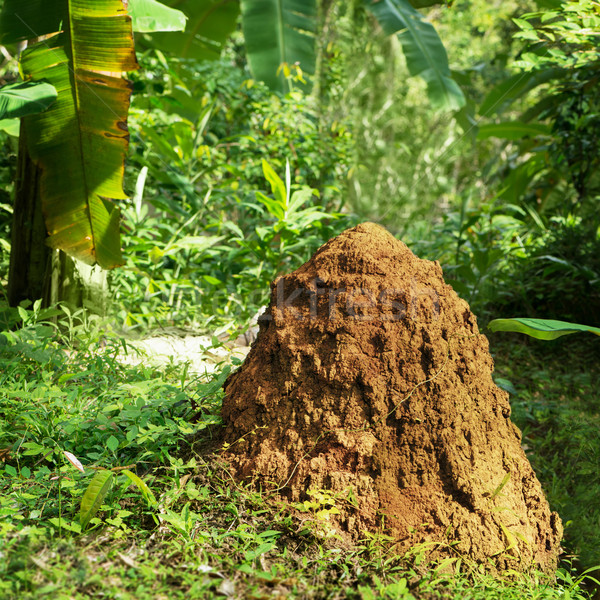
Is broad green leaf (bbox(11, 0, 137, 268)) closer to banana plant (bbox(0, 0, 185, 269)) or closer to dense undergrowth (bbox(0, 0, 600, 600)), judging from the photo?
banana plant (bbox(0, 0, 185, 269))

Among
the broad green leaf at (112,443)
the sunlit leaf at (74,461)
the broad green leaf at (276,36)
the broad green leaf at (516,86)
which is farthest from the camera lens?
the broad green leaf at (516,86)

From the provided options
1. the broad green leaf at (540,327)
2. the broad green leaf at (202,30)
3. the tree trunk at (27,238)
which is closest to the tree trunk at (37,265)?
the tree trunk at (27,238)

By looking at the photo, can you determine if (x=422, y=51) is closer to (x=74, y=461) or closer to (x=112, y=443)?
(x=112, y=443)

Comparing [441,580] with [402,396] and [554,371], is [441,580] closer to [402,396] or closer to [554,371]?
[402,396]

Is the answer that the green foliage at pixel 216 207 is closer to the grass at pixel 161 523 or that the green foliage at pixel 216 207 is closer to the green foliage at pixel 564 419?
the grass at pixel 161 523

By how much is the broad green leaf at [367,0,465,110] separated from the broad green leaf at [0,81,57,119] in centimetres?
320

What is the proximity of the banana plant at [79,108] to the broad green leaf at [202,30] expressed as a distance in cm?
330

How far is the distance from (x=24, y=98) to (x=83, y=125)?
38 cm

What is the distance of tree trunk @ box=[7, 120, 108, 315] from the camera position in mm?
3775

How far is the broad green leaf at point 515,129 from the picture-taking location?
638 cm

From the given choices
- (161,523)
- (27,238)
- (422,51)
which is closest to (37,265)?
(27,238)

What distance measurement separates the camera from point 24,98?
3.12m

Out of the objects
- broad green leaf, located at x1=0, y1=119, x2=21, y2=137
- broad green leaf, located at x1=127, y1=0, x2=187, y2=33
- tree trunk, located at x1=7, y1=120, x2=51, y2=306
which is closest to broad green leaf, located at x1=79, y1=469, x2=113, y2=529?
tree trunk, located at x1=7, y1=120, x2=51, y2=306

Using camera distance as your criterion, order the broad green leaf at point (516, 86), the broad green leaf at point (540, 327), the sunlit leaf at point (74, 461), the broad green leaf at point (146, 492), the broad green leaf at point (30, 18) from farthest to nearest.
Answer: the broad green leaf at point (516, 86) → the broad green leaf at point (30, 18) → the broad green leaf at point (540, 327) → the sunlit leaf at point (74, 461) → the broad green leaf at point (146, 492)
